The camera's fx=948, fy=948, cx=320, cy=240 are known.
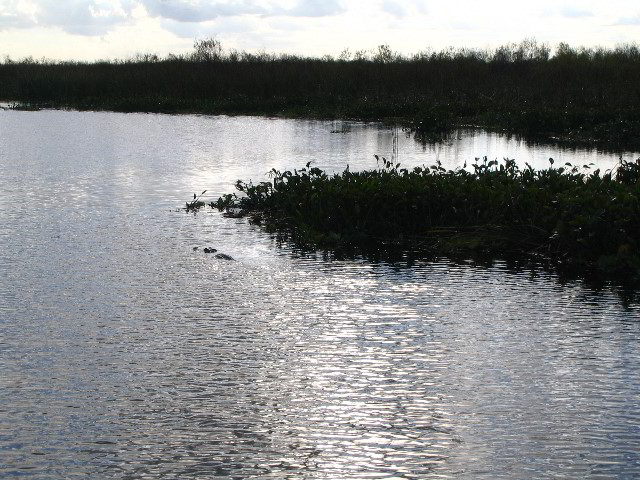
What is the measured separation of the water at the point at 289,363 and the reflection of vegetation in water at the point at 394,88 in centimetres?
1863

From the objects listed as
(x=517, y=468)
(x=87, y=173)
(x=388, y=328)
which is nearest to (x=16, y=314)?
(x=388, y=328)

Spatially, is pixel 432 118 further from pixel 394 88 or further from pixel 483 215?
pixel 483 215

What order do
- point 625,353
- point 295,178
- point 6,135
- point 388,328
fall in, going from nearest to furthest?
point 625,353
point 388,328
point 295,178
point 6,135

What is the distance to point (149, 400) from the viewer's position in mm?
6246

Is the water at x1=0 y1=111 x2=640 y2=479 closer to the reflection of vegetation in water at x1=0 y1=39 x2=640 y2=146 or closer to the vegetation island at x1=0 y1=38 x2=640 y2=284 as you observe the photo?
the vegetation island at x1=0 y1=38 x2=640 y2=284

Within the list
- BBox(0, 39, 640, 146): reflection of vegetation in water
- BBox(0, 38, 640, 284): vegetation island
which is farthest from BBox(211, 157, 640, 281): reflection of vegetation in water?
BBox(0, 39, 640, 146): reflection of vegetation in water

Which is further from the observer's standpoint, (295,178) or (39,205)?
(39,205)

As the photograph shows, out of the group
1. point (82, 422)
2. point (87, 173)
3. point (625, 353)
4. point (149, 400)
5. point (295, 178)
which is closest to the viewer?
point (82, 422)

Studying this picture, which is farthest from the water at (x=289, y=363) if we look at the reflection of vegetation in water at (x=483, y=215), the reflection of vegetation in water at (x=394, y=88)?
the reflection of vegetation in water at (x=394, y=88)

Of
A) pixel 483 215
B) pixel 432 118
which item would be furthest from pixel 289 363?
pixel 432 118

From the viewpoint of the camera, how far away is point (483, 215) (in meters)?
12.0

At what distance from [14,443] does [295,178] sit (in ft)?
29.0

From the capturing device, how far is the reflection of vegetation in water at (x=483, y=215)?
10.7 m

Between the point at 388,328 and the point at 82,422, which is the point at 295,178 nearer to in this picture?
the point at 388,328
